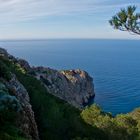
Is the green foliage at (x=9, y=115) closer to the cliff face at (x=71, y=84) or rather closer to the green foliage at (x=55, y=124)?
the green foliage at (x=55, y=124)

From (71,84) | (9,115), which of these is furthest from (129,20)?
(71,84)

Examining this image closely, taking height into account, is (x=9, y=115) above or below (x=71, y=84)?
above

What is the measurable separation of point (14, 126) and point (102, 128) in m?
16.4

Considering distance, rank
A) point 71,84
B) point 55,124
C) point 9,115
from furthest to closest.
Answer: point 71,84, point 55,124, point 9,115

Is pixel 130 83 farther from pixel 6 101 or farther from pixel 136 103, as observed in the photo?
pixel 6 101

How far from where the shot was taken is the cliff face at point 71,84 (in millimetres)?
92431

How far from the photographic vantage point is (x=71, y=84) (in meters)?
108

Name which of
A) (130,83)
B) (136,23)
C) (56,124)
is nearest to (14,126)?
(136,23)

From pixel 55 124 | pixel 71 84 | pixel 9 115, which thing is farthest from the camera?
pixel 71 84

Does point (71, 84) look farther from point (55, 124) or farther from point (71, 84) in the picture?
A: point (55, 124)

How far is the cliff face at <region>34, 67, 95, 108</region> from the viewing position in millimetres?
92431

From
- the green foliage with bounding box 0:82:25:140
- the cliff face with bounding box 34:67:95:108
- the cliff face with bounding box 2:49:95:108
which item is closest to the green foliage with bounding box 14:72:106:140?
the green foliage with bounding box 0:82:25:140

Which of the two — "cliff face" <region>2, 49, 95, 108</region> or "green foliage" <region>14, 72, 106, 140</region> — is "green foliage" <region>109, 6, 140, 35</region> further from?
"cliff face" <region>2, 49, 95, 108</region>

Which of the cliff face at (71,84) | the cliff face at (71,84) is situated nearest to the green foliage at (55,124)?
the cliff face at (71,84)
